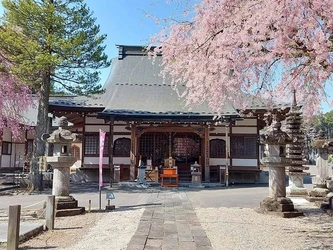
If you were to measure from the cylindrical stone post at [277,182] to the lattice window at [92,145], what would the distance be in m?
10.3

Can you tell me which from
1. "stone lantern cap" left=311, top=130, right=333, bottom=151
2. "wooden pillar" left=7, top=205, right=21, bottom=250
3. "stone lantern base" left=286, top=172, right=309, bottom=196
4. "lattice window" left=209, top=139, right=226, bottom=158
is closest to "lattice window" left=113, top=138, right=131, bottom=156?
"lattice window" left=209, top=139, right=226, bottom=158

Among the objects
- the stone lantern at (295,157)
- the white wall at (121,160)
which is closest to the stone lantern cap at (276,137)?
the stone lantern at (295,157)

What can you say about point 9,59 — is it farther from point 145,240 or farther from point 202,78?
point 145,240

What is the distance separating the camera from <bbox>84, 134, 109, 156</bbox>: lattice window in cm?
1652

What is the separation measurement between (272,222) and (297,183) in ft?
18.8

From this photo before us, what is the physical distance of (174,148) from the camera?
1733 centimetres

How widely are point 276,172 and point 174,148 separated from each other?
9519 mm

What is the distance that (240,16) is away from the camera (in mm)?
5152

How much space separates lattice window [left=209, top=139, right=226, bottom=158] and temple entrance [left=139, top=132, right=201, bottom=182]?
77 cm

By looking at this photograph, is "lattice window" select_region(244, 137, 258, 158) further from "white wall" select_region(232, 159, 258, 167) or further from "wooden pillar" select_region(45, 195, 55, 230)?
"wooden pillar" select_region(45, 195, 55, 230)

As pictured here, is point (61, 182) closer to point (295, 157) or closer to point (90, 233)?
point (90, 233)

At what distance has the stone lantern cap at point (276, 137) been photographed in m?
8.16

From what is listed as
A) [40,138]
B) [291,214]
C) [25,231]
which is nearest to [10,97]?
[40,138]

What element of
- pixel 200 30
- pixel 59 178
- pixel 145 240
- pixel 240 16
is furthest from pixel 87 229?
pixel 240 16
